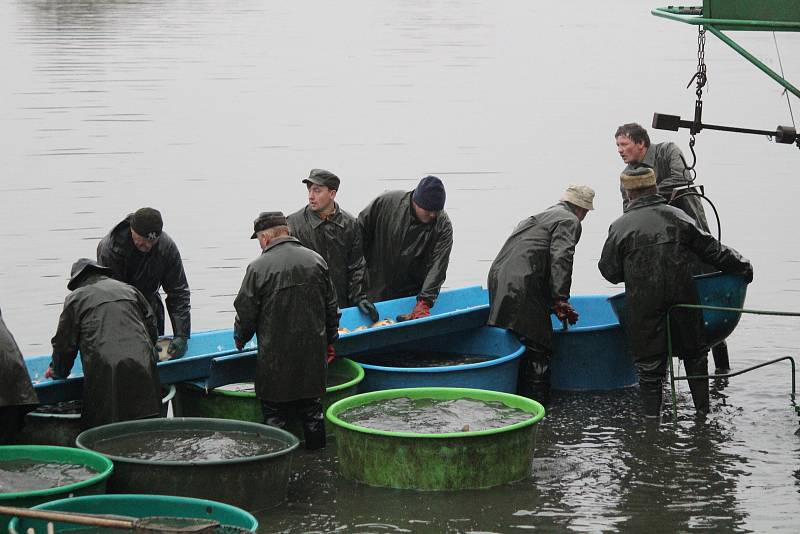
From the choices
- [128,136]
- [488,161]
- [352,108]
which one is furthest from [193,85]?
[488,161]

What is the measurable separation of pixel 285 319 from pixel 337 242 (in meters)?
1.89

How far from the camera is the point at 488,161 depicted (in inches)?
957

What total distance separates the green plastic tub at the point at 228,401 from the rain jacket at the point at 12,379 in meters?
1.44

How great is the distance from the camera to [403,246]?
1150cm

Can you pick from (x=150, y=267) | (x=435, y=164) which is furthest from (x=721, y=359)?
(x=435, y=164)

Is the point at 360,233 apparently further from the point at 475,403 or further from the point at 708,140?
the point at 708,140

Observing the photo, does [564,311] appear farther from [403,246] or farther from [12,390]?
[12,390]

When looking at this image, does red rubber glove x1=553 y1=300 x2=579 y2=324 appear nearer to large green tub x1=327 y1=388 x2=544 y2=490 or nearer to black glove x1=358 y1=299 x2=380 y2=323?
black glove x1=358 y1=299 x2=380 y2=323

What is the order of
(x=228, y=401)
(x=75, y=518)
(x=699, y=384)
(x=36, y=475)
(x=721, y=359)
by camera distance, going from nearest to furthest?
1. (x=75, y=518)
2. (x=36, y=475)
3. (x=228, y=401)
4. (x=699, y=384)
5. (x=721, y=359)

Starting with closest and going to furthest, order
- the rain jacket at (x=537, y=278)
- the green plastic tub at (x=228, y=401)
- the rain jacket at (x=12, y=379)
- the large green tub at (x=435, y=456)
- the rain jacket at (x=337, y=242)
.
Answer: the rain jacket at (x=12, y=379)
the large green tub at (x=435, y=456)
the green plastic tub at (x=228, y=401)
the rain jacket at (x=537, y=278)
the rain jacket at (x=337, y=242)

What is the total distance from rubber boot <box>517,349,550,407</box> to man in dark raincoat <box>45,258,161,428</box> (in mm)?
3231

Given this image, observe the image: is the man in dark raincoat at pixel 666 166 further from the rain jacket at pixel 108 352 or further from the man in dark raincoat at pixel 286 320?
the rain jacket at pixel 108 352

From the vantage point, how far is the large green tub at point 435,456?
28.1 feet

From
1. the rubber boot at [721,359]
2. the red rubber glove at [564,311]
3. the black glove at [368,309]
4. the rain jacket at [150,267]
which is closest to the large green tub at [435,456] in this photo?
the red rubber glove at [564,311]
